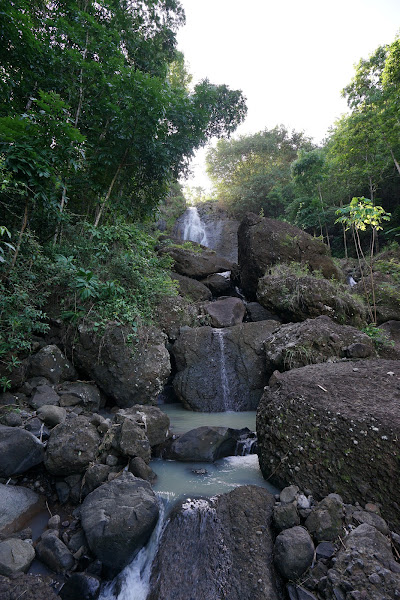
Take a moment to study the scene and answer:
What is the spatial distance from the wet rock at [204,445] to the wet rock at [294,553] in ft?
5.86

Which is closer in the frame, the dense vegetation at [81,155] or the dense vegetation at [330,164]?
the dense vegetation at [81,155]

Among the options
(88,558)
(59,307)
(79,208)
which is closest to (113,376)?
(59,307)

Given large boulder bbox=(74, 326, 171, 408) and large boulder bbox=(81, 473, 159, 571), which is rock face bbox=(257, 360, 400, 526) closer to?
large boulder bbox=(81, 473, 159, 571)

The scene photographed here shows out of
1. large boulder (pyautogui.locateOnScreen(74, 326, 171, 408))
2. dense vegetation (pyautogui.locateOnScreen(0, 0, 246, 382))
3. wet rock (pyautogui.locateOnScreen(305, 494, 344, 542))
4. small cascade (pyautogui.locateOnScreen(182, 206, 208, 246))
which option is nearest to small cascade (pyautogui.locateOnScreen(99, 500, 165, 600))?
wet rock (pyautogui.locateOnScreen(305, 494, 344, 542))

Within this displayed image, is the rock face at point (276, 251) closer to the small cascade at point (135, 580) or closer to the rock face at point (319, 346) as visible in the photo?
the rock face at point (319, 346)

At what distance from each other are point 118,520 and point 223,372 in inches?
176

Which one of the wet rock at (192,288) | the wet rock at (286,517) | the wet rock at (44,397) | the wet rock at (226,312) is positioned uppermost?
the wet rock at (192,288)

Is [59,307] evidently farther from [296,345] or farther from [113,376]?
[296,345]

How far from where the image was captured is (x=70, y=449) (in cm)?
335

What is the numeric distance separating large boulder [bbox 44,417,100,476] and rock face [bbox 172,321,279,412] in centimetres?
330

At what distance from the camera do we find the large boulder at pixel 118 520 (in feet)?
8.60

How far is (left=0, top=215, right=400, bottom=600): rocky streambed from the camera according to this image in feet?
7.53

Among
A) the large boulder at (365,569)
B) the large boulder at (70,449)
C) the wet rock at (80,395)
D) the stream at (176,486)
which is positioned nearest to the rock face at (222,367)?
the stream at (176,486)

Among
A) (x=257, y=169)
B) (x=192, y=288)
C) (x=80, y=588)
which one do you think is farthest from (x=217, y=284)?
(x=257, y=169)
